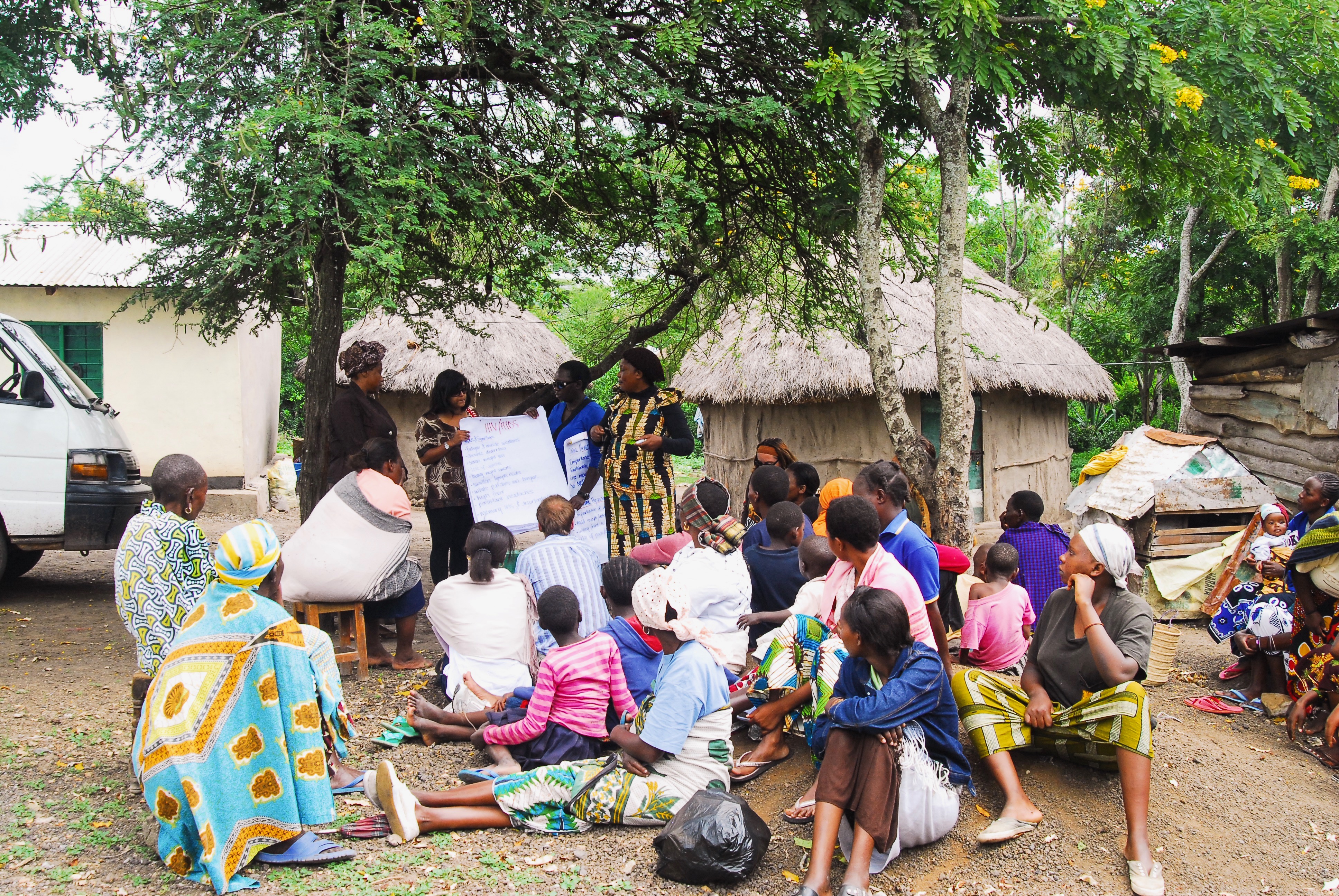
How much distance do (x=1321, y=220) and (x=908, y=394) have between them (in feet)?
18.3

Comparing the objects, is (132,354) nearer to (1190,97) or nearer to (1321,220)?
(1190,97)

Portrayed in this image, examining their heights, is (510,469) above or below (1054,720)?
above

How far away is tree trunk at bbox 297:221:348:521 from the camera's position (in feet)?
20.8

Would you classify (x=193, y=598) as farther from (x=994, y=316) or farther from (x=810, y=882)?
(x=994, y=316)

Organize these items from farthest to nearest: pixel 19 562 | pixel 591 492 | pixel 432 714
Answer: pixel 19 562, pixel 591 492, pixel 432 714

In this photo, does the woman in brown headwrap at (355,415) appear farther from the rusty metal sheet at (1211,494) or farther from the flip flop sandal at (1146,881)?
the rusty metal sheet at (1211,494)

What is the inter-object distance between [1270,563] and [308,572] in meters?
5.96

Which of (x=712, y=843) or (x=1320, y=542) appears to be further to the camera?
(x=1320, y=542)

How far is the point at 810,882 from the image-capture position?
3.13 metres

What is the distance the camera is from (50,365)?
6949mm

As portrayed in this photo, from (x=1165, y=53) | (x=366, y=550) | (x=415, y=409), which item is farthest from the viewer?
(x=415, y=409)

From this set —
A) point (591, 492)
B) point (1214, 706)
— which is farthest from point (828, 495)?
point (1214, 706)

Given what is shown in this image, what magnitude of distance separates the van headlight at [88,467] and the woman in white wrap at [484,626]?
12.3 ft

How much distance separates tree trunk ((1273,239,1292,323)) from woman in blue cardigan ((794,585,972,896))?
11429 mm
